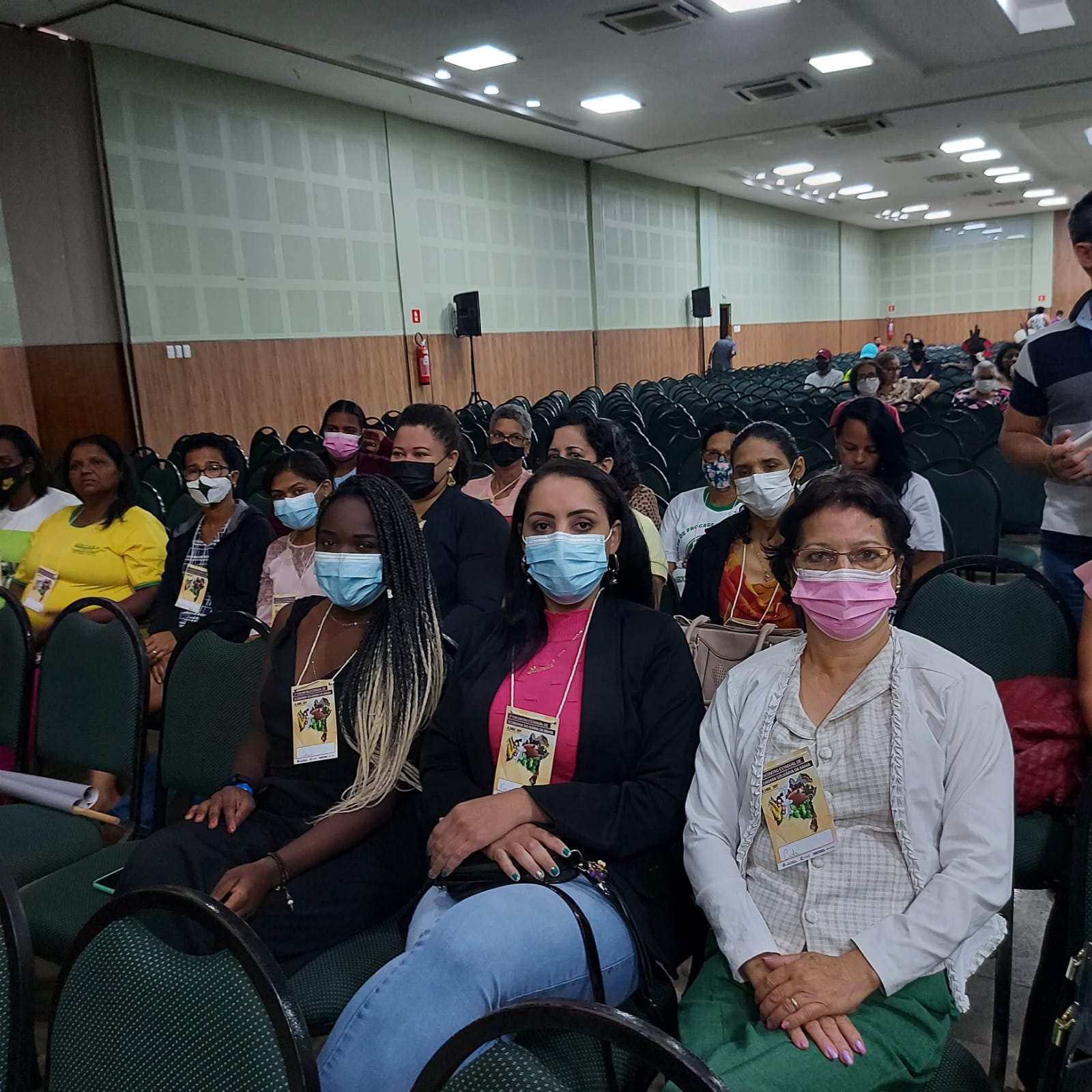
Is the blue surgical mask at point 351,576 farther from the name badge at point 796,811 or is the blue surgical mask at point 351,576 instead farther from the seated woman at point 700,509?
the seated woman at point 700,509

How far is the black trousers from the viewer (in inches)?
71.7

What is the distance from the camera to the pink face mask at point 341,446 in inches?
213

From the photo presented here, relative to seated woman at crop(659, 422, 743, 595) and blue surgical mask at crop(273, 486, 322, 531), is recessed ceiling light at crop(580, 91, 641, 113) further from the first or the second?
blue surgical mask at crop(273, 486, 322, 531)

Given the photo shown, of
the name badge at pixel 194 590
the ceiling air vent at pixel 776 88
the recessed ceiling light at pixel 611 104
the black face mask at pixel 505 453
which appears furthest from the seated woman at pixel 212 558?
the ceiling air vent at pixel 776 88

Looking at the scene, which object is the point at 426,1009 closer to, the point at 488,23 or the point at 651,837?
the point at 651,837

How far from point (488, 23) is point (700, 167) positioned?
889cm

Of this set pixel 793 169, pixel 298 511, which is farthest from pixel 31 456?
pixel 793 169

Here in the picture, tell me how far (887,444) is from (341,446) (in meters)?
3.25

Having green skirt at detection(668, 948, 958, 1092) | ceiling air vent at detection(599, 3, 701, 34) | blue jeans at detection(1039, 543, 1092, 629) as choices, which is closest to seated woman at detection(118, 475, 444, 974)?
green skirt at detection(668, 948, 958, 1092)

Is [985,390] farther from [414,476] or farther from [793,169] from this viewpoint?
[793,169]

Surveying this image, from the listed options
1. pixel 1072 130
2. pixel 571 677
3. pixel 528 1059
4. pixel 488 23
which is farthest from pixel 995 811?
pixel 1072 130

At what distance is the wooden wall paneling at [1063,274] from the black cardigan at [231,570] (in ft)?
95.0

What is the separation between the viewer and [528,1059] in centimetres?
92

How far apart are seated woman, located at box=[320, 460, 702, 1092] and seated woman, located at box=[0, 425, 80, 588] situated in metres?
2.69
